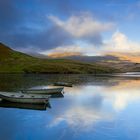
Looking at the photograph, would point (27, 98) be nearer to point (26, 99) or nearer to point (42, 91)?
point (26, 99)

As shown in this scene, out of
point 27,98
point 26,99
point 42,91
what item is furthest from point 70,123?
point 42,91

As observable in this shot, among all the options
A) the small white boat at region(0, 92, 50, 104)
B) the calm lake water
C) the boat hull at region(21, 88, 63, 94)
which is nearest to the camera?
the calm lake water

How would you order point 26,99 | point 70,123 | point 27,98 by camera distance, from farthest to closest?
point 26,99 → point 27,98 → point 70,123

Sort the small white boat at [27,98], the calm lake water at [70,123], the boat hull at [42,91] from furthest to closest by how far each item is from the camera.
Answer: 1. the boat hull at [42,91]
2. the small white boat at [27,98]
3. the calm lake water at [70,123]

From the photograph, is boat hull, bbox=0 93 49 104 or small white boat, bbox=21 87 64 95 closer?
boat hull, bbox=0 93 49 104

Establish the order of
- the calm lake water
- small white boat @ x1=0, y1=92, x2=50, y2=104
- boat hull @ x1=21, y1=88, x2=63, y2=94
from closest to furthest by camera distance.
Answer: the calm lake water → small white boat @ x1=0, y1=92, x2=50, y2=104 → boat hull @ x1=21, y1=88, x2=63, y2=94

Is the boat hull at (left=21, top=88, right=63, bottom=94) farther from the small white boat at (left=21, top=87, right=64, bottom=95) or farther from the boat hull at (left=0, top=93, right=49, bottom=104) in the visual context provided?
the boat hull at (left=0, top=93, right=49, bottom=104)

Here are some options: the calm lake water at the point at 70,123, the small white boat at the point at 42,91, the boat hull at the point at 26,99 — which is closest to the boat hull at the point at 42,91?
the small white boat at the point at 42,91

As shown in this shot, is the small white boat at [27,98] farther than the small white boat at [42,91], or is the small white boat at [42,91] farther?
the small white boat at [42,91]

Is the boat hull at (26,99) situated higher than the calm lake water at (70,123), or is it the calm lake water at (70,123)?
the boat hull at (26,99)

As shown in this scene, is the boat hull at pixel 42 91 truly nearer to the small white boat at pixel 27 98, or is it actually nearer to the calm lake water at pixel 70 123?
the small white boat at pixel 27 98

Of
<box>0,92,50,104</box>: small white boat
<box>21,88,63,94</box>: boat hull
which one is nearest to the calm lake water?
<box>0,92,50,104</box>: small white boat

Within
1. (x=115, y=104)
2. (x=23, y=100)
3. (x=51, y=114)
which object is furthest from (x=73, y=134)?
(x=115, y=104)

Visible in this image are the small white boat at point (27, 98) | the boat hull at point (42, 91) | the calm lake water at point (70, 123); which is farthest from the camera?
the boat hull at point (42, 91)
